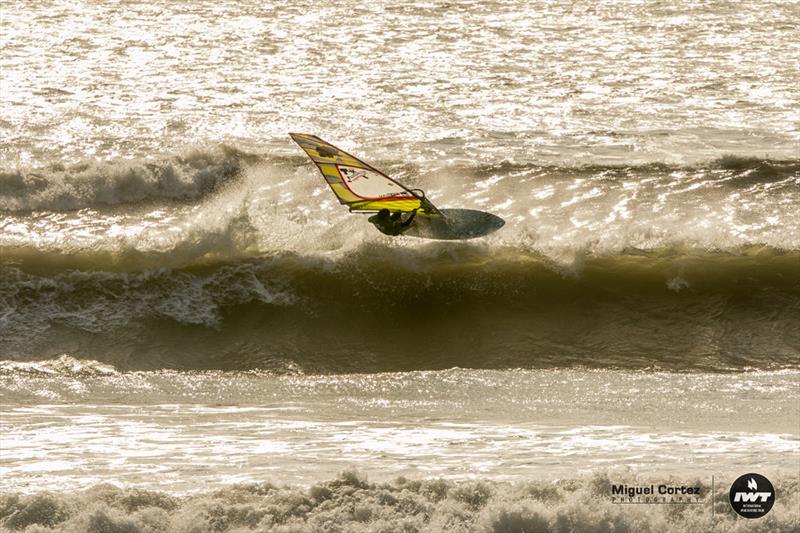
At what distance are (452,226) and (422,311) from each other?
3.49ft

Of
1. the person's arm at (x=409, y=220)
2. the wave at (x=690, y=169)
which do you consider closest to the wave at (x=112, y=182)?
the person's arm at (x=409, y=220)

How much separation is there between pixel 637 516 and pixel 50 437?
4779 millimetres

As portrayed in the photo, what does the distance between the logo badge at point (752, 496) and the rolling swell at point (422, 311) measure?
12.1 ft

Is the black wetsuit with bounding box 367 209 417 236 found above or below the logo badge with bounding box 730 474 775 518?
above

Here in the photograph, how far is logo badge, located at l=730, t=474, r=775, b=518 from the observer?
739 centimetres

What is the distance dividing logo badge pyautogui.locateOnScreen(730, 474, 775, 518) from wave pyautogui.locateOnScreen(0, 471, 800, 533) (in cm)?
6

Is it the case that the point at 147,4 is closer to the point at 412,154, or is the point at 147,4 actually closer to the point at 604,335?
the point at 412,154

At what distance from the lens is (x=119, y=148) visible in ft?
53.3

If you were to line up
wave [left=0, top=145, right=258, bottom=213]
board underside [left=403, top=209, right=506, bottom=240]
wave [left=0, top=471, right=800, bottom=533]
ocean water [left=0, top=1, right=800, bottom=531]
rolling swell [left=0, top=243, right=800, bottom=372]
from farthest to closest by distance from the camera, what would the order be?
wave [left=0, top=145, right=258, bottom=213], board underside [left=403, top=209, right=506, bottom=240], rolling swell [left=0, top=243, right=800, bottom=372], ocean water [left=0, top=1, right=800, bottom=531], wave [left=0, top=471, right=800, bottom=533]

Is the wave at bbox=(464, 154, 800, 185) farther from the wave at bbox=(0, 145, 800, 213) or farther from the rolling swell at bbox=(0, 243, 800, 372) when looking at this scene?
the rolling swell at bbox=(0, 243, 800, 372)

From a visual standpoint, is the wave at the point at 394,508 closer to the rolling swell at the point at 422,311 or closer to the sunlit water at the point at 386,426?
the sunlit water at the point at 386,426

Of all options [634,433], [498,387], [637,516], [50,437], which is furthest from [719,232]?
[50,437]

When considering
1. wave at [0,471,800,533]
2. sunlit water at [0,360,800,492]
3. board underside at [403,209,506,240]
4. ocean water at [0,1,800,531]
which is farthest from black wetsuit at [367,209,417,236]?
wave at [0,471,800,533]

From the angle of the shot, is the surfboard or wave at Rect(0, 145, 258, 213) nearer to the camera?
the surfboard
